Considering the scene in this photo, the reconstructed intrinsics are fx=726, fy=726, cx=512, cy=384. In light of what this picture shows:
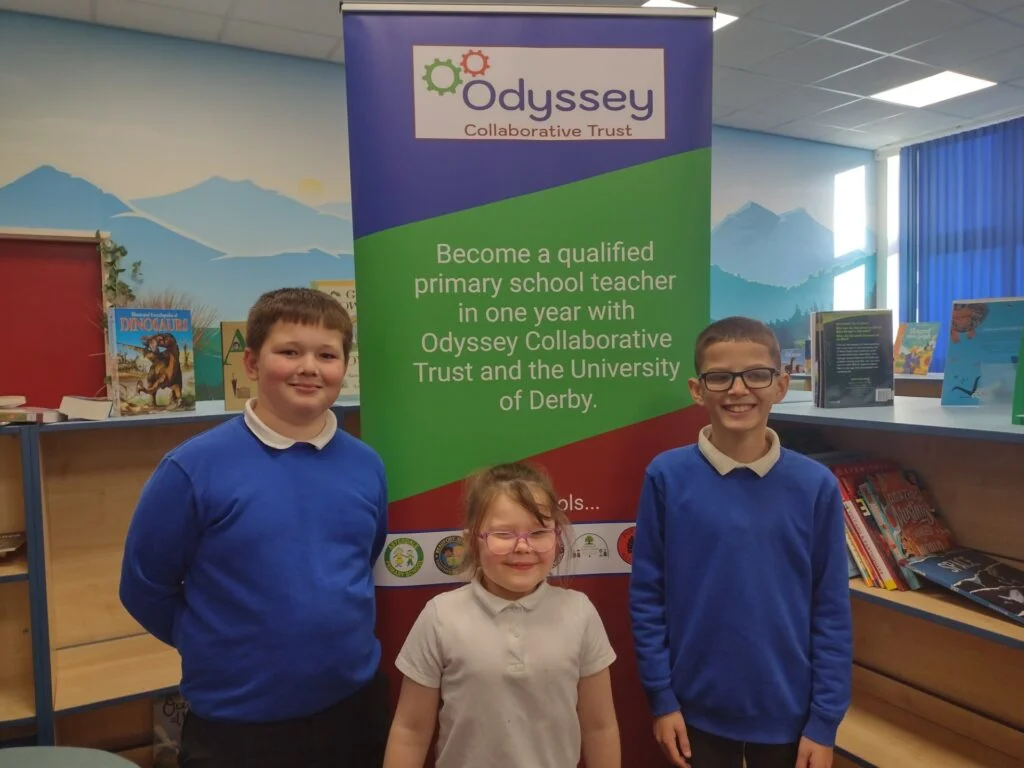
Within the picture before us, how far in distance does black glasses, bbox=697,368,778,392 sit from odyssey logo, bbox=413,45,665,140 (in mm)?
603

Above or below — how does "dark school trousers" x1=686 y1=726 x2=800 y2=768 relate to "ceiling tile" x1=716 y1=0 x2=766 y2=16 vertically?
below

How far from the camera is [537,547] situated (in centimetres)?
135

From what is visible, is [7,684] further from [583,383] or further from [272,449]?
[583,383]

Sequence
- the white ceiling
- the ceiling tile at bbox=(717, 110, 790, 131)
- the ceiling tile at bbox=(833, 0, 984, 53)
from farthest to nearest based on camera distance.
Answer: the ceiling tile at bbox=(717, 110, 790, 131) → the ceiling tile at bbox=(833, 0, 984, 53) → the white ceiling

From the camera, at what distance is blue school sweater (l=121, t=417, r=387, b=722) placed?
4.39ft

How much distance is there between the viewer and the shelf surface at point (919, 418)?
1602 millimetres

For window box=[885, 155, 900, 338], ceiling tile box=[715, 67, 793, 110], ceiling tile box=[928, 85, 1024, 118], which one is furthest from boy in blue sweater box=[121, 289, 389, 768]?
window box=[885, 155, 900, 338]

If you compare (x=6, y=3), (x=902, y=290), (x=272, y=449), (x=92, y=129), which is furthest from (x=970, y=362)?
(x=902, y=290)

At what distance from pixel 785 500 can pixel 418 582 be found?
0.84 m

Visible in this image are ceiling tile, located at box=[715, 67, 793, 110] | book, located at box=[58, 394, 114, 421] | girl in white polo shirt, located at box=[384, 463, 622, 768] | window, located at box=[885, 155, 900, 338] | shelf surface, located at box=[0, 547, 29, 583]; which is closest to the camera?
girl in white polo shirt, located at box=[384, 463, 622, 768]

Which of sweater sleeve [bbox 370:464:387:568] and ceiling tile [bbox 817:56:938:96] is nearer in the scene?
sweater sleeve [bbox 370:464:387:568]

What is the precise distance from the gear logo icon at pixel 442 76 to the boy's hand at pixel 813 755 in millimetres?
1574

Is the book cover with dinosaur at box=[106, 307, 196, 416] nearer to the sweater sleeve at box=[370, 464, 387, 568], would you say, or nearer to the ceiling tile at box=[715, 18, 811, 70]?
the sweater sleeve at box=[370, 464, 387, 568]

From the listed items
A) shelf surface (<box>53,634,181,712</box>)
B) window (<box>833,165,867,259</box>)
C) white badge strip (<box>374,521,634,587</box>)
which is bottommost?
shelf surface (<box>53,634,181,712</box>)
